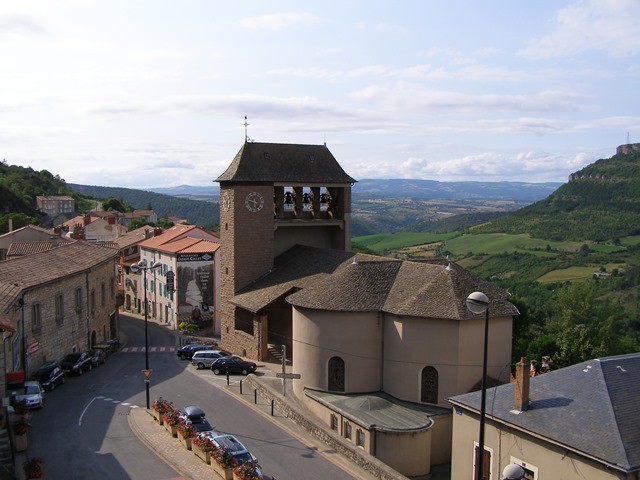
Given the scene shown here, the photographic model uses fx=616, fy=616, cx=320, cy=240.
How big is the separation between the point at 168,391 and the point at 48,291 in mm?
9883

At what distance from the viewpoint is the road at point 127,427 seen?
2309 cm

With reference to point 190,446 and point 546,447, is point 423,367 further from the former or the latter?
point 190,446

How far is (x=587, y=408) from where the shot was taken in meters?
21.5

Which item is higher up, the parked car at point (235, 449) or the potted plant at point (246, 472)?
the potted plant at point (246, 472)

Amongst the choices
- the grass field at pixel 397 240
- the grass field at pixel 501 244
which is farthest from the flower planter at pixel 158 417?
the grass field at pixel 397 240

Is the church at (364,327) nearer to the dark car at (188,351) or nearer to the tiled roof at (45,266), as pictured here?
the dark car at (188,351)

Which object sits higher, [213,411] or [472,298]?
[472,298]

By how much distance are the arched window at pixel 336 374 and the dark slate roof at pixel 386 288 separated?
9.81 ft

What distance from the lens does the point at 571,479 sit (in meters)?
20.3

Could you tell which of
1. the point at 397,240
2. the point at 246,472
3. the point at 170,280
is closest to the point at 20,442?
the point at 246,472

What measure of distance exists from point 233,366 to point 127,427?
40.0 ft

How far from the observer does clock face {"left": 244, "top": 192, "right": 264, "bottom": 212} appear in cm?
4406

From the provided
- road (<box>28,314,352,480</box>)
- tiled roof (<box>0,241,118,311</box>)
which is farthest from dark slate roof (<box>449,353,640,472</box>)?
tiled roof (<box>0,241,118,311</box>)

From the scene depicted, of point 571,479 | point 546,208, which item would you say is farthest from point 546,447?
point 546,208
